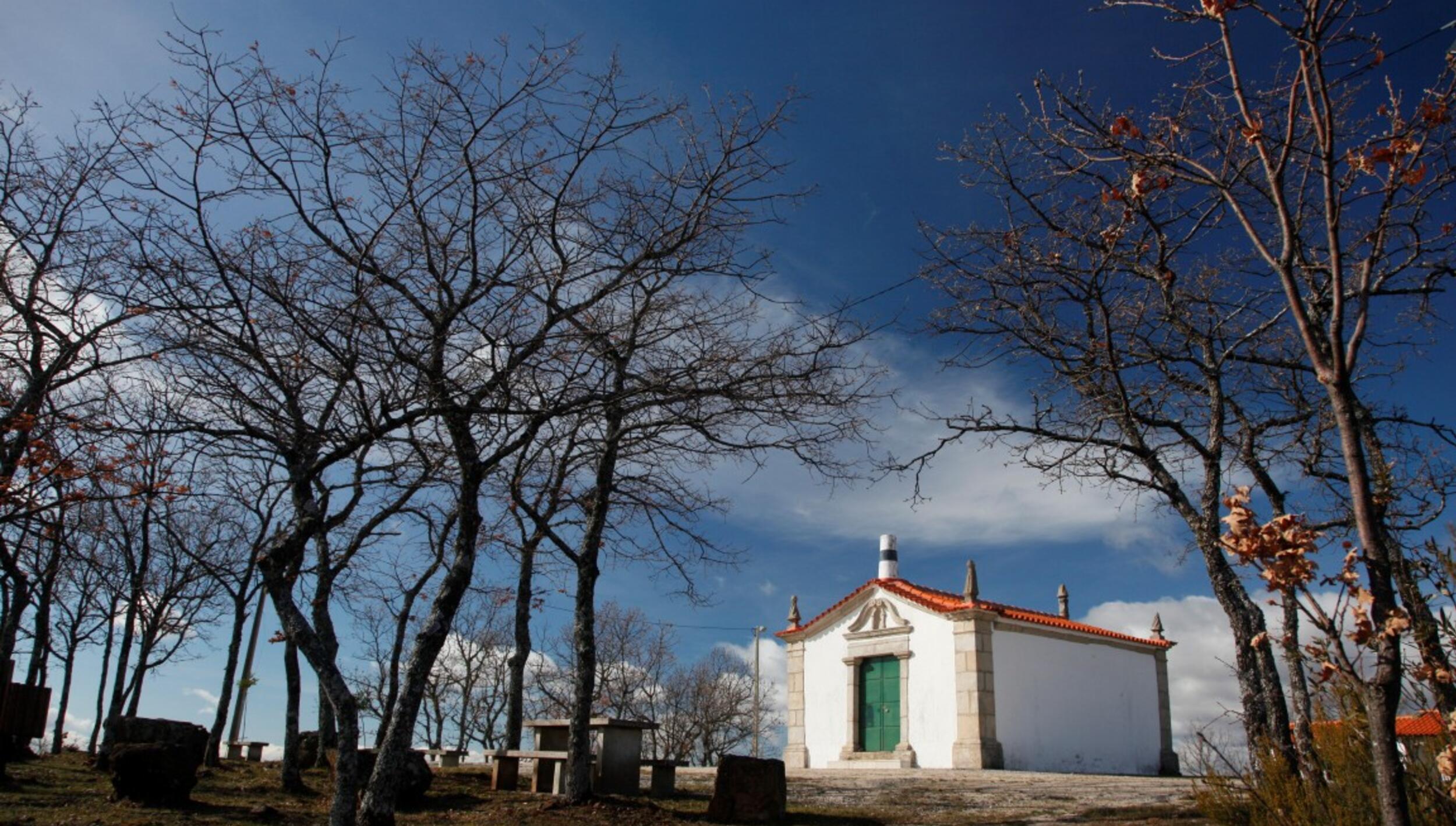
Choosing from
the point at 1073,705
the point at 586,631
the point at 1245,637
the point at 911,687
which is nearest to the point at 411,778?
the point at 586,631

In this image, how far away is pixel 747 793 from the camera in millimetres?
10508

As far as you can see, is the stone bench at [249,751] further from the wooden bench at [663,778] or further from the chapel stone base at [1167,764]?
the chapel stone base at [1167,764]

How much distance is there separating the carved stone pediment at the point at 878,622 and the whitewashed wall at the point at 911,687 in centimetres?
14

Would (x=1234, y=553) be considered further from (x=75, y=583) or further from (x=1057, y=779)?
(x=75, y=583)

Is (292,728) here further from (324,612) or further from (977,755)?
(977,755)

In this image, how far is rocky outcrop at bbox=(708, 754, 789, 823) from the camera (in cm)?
1042

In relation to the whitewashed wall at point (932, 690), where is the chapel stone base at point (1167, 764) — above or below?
below

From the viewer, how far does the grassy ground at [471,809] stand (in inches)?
379

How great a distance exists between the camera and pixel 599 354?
26.1 ft

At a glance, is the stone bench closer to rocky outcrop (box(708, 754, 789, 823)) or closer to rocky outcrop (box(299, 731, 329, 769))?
rocky outcrop (box(299, 731, 329, 769))

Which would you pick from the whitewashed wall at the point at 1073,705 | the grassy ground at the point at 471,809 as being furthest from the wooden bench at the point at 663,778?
the whitewashed wall at the point at 1073,705

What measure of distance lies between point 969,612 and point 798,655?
6468 millimetres

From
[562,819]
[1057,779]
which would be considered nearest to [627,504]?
[562,819]

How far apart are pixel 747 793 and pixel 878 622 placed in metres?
16.6
